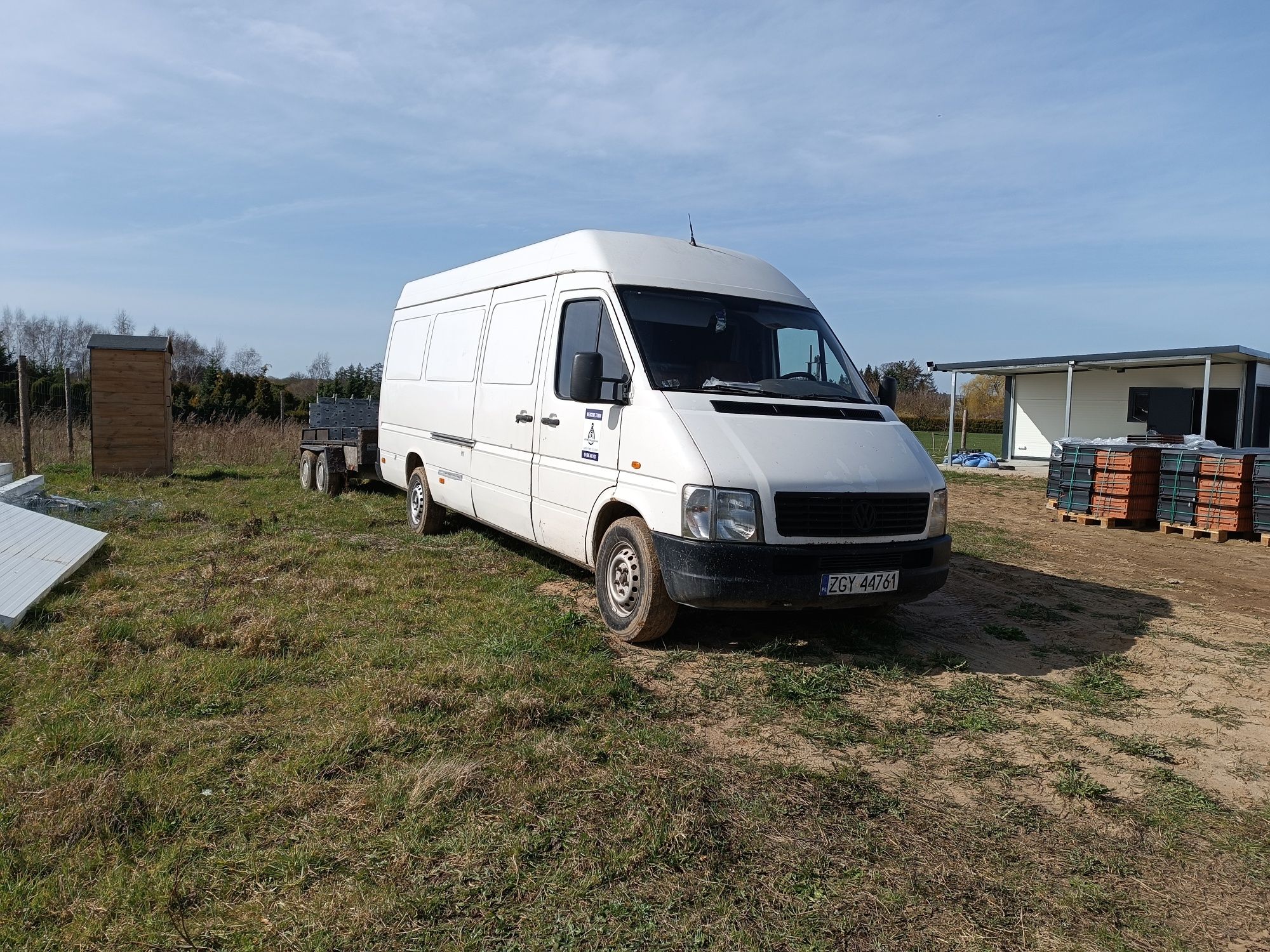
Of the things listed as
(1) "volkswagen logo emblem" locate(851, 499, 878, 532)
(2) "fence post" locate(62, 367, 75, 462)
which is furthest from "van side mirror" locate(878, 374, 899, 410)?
(2) "fence post" locate(62, 367, 75, 462)

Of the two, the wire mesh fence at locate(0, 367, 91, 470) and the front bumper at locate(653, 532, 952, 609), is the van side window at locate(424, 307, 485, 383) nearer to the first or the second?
the front bumper at locate(653, 532, 952, 609)

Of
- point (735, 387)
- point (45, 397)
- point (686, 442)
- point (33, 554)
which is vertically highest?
point (735, 387)

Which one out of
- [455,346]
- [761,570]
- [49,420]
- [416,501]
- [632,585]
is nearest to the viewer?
[761,570]

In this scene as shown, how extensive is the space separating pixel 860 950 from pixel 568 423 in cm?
432

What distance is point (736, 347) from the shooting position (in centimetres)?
614

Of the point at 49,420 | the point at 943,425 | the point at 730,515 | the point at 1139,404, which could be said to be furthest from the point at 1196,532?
the point at 943,425

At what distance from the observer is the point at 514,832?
9.98ft

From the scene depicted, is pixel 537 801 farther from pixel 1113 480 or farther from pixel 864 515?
pixel 1113 480

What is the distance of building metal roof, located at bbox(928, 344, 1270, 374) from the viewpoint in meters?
21.0

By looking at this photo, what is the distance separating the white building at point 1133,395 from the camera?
2295 cm

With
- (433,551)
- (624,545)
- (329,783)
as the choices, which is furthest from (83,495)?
(329,783)

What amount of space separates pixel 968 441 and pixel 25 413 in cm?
3764

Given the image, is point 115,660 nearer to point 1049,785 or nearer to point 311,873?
point 311,873

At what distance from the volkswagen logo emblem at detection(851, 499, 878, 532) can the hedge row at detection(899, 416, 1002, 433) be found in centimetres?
4159
